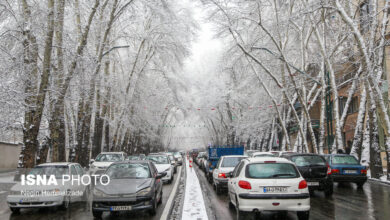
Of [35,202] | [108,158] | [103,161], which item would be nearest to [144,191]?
[35,202]

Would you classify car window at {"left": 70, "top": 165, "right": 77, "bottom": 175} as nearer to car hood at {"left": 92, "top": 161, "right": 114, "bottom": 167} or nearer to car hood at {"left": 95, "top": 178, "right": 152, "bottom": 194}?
car hood at {"left": 95, "top": 178, "right": 152, "bottom": 194}

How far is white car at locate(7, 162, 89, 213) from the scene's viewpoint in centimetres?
961

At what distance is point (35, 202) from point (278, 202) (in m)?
6.53

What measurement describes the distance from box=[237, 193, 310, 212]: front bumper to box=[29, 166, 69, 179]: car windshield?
613cm

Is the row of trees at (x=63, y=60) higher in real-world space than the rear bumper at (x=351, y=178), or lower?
higher

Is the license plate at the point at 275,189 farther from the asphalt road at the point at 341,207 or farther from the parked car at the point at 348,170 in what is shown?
the parked car at the point at 348,170

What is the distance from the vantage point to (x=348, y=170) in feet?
50.5

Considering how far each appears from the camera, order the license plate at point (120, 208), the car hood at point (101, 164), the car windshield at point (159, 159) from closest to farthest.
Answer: the license plate at point (120, 208), the car hood at point (101, 164), the car windshield at point (159, 159)

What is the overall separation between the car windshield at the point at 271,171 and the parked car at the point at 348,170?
795 cm

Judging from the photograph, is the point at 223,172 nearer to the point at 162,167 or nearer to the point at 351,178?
the point at 351,178

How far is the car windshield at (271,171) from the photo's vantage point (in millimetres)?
8219

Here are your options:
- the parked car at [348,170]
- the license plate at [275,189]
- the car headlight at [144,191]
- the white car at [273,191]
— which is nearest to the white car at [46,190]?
the car headlight at [144,191]

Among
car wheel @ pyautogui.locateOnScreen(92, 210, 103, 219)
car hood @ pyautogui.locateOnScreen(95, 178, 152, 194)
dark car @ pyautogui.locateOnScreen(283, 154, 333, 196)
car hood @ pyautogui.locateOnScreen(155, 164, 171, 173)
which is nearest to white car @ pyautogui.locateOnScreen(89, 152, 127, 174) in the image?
car hood @ pyautogui.locateOnScreen(155, 164, 171, 173)

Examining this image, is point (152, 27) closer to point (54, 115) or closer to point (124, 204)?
point (54, 115)
